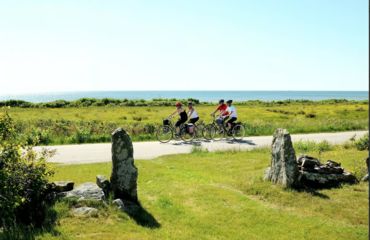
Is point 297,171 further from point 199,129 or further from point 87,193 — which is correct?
point 199,129

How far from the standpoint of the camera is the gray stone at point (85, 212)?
11.3 m

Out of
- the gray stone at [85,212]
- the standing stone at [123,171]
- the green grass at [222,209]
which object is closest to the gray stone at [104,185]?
the standing stone at [123,171]

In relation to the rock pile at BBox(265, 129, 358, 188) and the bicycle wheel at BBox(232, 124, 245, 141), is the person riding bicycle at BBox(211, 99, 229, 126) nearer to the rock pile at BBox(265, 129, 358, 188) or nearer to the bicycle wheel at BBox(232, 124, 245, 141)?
the bicycle wheel at BBox(232, 124, 245, 141)

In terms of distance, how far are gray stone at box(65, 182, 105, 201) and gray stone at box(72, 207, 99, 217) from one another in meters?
0.49

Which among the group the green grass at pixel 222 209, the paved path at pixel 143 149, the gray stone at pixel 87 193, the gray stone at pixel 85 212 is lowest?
the paved path at pixel 143 149

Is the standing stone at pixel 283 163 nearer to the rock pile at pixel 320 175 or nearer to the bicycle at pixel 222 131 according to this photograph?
the rock pile at pixel 320 175

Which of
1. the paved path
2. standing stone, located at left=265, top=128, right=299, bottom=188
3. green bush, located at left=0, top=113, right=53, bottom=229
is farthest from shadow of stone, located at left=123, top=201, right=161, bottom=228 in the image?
the paved path

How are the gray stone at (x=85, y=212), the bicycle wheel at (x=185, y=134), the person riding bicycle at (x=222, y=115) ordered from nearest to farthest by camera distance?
1. the gray stone at (x=85, y=212)
2. the bicycle wheel at (x=185, y=134)
3. the person riding bicycle at (x=222, y=115)

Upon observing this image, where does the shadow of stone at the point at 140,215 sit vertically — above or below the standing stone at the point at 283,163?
below

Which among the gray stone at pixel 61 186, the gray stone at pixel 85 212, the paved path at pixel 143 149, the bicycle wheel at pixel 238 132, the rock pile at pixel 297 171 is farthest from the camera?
the bicycle wheel at pixel 238 132

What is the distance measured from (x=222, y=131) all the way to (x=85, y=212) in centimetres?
2007

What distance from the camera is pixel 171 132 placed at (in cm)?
2892

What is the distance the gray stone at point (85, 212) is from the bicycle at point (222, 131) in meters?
19.4

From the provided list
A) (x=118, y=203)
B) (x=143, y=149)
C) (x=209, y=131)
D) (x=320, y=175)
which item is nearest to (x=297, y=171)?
(x=320, y=175)
